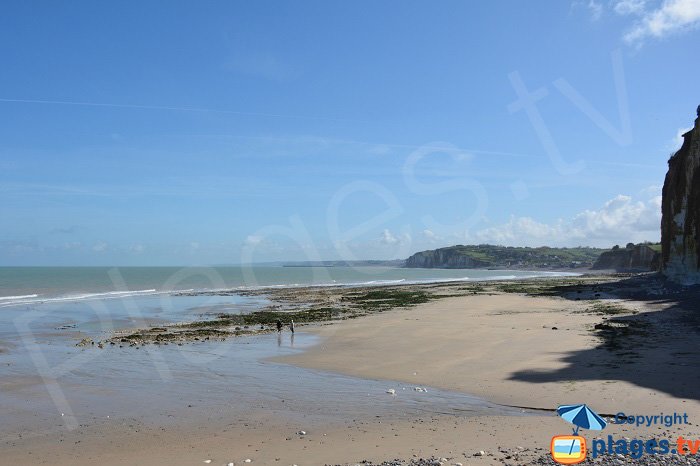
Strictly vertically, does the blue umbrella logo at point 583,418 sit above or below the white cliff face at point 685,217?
below

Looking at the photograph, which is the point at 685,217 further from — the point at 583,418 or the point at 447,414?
the point at 583,418

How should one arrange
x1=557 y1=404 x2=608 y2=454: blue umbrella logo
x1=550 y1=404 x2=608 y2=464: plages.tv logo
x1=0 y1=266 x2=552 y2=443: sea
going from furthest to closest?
1. x1=0 y1=266 x2=552 y2=443: sea
2. x1=557 y1=404 x2=608 y2=454: blue umbrella logo
3. x1=550 y1=404 x2=608 y2=464: plages.tv logo

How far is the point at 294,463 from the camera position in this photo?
25.9 ft

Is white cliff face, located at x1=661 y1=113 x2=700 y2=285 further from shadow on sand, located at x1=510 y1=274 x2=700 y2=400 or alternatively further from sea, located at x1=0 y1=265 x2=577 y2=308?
sea, located at x1=0 y1=265 x2=577 y2=308

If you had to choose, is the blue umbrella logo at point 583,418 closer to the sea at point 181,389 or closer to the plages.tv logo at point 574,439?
the plages.tv logo at point 574,439

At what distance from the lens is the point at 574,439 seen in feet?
26.1

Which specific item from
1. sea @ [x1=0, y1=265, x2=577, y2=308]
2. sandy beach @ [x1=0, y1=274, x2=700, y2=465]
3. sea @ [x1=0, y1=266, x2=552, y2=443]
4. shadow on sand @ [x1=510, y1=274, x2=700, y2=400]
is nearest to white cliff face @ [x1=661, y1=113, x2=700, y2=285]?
shadow on sand @ [x1=510, y1=274, x2=700, y2=400]

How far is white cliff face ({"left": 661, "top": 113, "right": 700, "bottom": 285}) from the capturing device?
37875 millimetres

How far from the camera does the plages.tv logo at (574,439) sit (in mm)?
7340

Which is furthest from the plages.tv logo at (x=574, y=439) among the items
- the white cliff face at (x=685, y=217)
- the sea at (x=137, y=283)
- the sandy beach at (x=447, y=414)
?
the sea at (x=137, y=283)

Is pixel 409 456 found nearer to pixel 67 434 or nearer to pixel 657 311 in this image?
pixel 67 434

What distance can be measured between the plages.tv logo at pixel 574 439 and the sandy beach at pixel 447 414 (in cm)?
28

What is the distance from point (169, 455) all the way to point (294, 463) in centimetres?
233

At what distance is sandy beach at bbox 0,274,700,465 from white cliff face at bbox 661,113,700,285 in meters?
20.8
